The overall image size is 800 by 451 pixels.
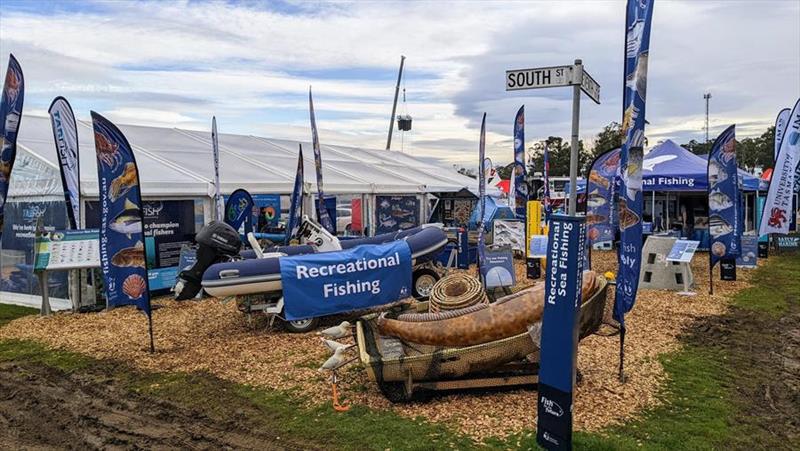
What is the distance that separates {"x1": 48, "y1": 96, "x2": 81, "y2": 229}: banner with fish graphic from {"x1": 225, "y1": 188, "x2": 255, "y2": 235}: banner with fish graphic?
300cm

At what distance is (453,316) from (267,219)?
374 inches

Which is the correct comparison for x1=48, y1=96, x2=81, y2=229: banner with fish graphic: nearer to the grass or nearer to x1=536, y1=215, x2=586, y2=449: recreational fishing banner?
the grass

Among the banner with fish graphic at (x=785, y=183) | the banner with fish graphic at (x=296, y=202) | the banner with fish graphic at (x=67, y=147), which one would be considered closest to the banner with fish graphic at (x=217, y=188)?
the banner with fish graphic at (x=296, y=202)

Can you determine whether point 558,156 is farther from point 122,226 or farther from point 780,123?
point 122,226

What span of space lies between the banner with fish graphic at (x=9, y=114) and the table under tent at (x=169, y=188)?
1375 millimetres

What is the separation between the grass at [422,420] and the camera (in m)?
4.62

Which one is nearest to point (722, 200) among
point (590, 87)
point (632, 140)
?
point (632, 140)

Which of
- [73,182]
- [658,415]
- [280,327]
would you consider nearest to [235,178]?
[73,182]

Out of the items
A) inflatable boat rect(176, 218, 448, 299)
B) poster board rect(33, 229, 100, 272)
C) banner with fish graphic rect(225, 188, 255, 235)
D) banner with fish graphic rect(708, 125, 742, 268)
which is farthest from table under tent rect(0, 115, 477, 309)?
banner with fish graphic rect(708, 125, 742, 268)

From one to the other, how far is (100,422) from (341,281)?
141 inches

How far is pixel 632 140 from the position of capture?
5.51 metres

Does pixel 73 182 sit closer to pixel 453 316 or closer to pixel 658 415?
pixel 453 316

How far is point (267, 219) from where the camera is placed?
1435cm

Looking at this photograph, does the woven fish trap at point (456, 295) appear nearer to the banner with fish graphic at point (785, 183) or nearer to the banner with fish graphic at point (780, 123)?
the banner with fish graphic at point (785, 183)
